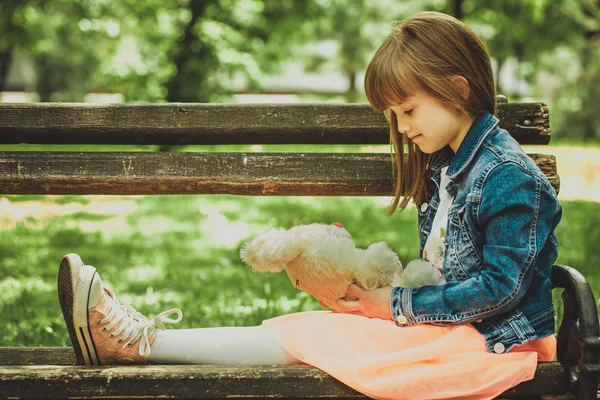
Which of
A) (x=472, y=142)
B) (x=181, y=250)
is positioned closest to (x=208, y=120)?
(x=472, y=142)

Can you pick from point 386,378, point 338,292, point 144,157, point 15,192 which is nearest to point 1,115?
point 15,192

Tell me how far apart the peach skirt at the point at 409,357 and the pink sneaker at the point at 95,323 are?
465 mm

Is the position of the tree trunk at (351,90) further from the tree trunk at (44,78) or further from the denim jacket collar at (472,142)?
the denim jacket collar at (472,142)

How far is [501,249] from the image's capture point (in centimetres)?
215

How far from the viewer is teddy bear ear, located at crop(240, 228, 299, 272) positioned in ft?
7.36

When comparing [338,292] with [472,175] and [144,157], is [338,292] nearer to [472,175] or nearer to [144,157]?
[472,175]

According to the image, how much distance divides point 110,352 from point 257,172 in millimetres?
898

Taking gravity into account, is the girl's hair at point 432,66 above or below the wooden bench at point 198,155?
above

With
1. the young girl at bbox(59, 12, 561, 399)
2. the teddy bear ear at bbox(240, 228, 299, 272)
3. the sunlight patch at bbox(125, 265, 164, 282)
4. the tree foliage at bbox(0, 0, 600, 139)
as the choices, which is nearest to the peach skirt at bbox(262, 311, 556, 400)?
the young girl at bbox(59, 12, 561, 399)

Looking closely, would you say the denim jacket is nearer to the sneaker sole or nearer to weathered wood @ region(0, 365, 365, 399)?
weathered wood @ region(0, 365, 365, 399)

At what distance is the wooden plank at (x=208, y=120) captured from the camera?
113 inches

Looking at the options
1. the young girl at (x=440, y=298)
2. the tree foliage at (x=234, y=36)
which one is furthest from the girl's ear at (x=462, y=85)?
the tree foliage at (x=234, y=36)

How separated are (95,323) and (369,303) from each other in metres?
0.87

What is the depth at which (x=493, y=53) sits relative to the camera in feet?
61.9
